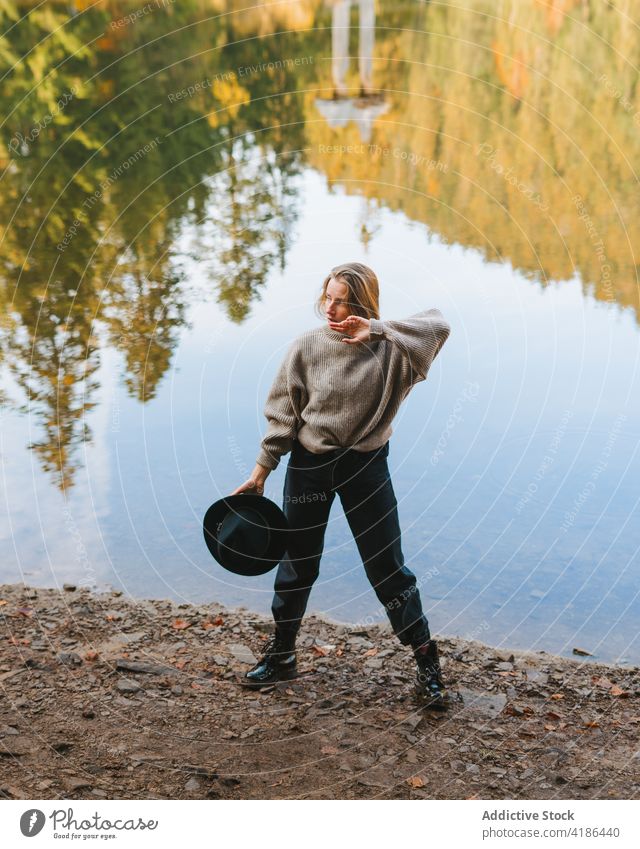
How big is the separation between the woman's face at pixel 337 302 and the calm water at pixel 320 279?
2.38 metres

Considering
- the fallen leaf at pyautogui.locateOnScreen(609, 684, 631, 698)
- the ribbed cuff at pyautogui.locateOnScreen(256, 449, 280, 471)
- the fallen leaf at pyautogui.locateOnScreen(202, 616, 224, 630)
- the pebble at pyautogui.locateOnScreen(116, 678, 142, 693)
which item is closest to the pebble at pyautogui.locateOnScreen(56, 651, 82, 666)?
the pebble at pyautogui.locateOnScreen(116, 678, 142, 693)

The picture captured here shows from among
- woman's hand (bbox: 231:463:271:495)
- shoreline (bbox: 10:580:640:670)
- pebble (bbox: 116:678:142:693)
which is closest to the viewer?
woman's hand (bbox: 231:463:271:495)

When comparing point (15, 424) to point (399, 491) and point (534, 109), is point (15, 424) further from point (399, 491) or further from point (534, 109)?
point (534, 109)

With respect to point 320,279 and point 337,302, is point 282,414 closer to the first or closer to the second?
point 337,302

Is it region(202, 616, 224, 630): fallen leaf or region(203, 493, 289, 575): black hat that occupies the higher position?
region(203, 493, 289, 575): black hat

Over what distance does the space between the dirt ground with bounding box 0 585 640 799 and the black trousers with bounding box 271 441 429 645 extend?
564mm

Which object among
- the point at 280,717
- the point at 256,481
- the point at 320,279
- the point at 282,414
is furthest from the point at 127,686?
the point at 320,279

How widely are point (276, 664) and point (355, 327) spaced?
1.90m

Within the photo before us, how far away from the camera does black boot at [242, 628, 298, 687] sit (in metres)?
5.51

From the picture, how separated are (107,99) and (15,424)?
70.1 ft

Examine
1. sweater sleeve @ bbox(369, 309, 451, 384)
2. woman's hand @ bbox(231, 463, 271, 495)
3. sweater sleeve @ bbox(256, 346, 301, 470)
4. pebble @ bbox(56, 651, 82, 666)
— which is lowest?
pebble @ bbox(56, 651, 82, 666)

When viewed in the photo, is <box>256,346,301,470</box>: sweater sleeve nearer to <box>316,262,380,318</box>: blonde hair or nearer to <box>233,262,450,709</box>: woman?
<box>233,262,450,709</box>: woman

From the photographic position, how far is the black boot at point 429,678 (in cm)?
526

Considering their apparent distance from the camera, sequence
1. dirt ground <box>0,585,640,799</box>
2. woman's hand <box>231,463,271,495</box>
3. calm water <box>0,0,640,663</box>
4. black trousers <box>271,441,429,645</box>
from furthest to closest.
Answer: calm water <box>0,0,640,663</box>
woman's hand <box>231,463,271,495</box>
black trousers <box>271,441,429,645</box>
dirt ground <box>0,585,640,799</box>
